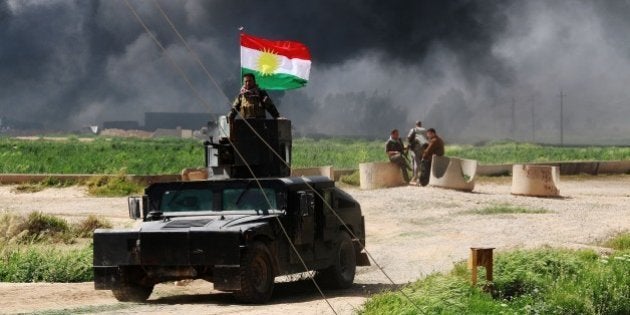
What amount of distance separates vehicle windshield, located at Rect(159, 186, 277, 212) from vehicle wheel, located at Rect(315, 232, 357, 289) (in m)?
1.75

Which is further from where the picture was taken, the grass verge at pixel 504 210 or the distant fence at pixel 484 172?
the distant fence at pixel 484 172

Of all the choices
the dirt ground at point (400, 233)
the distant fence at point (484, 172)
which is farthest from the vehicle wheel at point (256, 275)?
the distant fence at point (484, 172)

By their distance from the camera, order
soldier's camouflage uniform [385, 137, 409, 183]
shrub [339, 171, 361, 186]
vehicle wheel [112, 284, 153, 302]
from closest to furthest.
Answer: vehicle wheel [112, 284, 153, 302] → soldier's camouflage uniform [385, 137, 409, 183] → shrub [339, 171, 361, 186]

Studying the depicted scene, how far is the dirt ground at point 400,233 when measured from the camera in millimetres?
15844

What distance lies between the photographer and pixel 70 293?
56.7ft

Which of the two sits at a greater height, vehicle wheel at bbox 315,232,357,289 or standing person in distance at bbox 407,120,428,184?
standing person in distance at bbox 407,120,428,184

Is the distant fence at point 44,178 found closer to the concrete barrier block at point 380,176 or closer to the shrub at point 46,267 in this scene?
the concrete barrier block at point 380,176

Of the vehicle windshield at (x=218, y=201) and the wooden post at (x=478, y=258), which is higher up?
the vehicle windshield at (x=218, y=201)

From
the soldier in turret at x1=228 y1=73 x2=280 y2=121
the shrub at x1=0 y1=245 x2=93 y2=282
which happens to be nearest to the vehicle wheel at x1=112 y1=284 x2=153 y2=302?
the shrub at x1=0 y1=245 x2=93 y2=282

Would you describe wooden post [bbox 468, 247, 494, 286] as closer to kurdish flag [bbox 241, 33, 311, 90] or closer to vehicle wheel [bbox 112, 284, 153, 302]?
vehicle wheel [bbox 112, 284, 153, 302]

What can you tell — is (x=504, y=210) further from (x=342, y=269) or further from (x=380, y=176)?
(x=342, y=269)

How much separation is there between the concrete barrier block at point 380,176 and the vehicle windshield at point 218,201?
19.8m

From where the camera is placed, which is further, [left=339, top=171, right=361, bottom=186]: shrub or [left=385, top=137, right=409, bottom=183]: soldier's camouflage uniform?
[left=339, top=171, right=361, bottom=186]: shrub

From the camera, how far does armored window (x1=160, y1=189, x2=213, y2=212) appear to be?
675 inches
